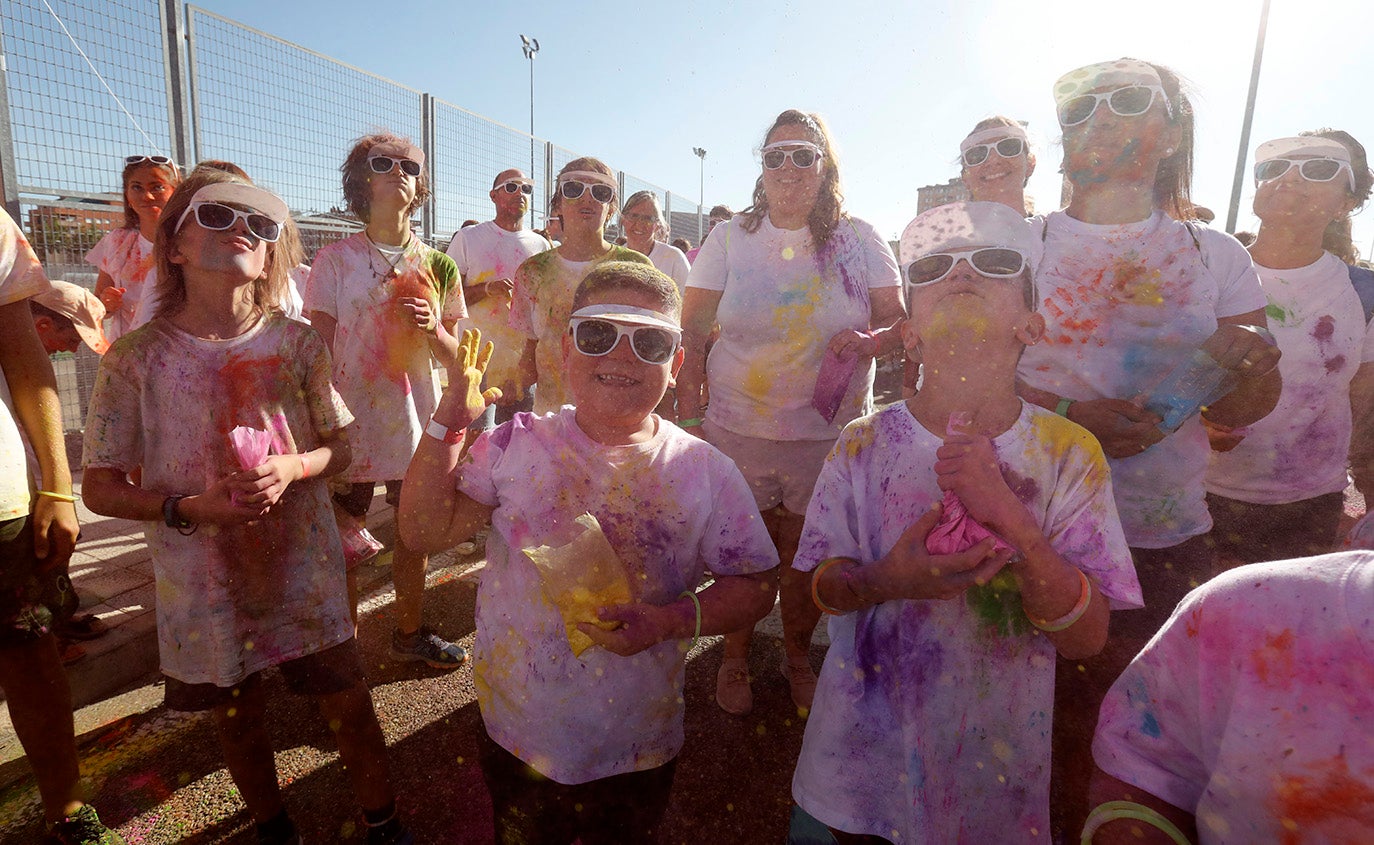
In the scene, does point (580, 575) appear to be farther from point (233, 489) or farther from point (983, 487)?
point (233, 489)

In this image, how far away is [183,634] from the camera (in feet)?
6.46

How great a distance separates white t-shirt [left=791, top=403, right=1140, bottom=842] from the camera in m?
1.47

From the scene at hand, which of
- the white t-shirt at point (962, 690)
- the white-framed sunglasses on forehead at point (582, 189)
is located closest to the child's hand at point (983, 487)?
the white t-shirt at point (962, 690)

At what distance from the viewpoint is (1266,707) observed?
838mm

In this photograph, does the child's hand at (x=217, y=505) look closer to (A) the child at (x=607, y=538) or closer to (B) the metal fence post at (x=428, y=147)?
(A) the child at (x=607, y=538)

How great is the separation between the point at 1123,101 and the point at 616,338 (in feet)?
5.67

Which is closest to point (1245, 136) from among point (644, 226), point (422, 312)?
point (644, 226)

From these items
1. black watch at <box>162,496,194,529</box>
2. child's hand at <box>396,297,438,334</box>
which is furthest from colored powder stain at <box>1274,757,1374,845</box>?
child's hand at <box>396,297,438,334</box>

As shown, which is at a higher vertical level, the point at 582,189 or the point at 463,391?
the point at 582,189

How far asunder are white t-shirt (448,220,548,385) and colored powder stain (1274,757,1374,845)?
14.5 feet

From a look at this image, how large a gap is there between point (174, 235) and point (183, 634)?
1.17 meters

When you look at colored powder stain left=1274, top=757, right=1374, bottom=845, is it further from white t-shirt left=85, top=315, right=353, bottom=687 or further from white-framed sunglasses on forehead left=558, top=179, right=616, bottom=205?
white-framed sunglasses on forehead left=558, top=179, right=616, bottom=205

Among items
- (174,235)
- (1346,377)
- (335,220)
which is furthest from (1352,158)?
(335,220)

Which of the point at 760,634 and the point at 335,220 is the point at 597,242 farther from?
the point at 335,220
